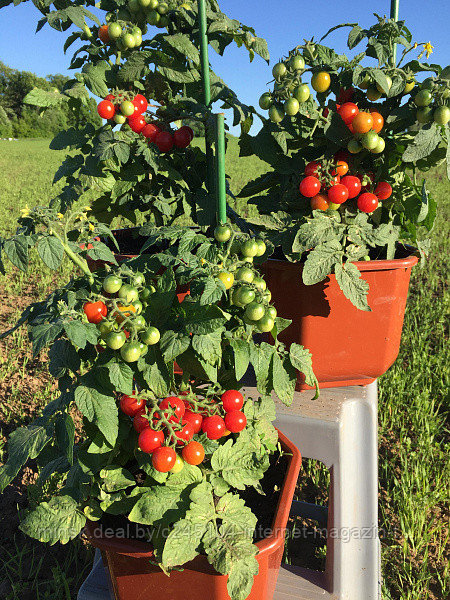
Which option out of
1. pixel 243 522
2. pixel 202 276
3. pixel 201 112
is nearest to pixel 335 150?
pixel 201 112

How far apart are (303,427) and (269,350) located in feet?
1.42

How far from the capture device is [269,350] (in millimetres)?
986

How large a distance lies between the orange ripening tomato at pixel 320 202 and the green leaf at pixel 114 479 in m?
0.79

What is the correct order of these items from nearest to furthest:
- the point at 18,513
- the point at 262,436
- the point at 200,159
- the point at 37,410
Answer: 1. the point at 262,436
2. the point at 200,159
3. the point at 18,513
4. the point at 37,410

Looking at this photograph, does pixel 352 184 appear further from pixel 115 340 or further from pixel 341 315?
pixel 115 340

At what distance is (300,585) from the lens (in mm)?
1474

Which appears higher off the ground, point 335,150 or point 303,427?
point 335,150

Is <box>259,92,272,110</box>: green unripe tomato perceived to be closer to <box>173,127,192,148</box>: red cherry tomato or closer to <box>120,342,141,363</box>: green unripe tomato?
<box>173,127,192,148</box>: red cherry tomato

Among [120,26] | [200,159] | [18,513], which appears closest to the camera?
[120,26]

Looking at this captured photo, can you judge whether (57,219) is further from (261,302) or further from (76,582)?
(76,582)

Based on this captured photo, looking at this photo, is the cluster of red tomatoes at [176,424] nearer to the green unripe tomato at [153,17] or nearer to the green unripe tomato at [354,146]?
the green unripe tomato at [354,146]

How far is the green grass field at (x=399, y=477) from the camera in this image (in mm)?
1691

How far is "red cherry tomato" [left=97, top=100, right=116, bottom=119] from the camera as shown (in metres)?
1.21

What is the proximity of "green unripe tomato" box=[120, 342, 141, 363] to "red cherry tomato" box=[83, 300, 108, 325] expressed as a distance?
0.07 m
